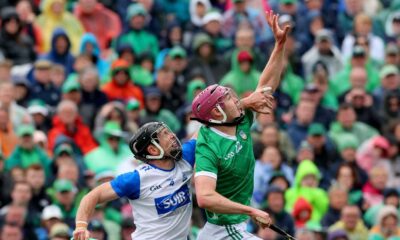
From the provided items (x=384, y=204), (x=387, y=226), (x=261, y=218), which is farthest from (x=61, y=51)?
(x=261, y=218)

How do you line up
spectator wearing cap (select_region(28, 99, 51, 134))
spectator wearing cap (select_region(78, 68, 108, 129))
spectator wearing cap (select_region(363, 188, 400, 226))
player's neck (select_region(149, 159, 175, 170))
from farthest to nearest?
spectator wearing cap (select_region(78, 68, 108, 129)) → spectator wearing cap (select_region(28, 99, 51, 134)) → spectator wearing cap (select_region(363, 188, 400, 226)) → player's neck (select_region(149, 159, 175, 170))

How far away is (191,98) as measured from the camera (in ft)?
67.1

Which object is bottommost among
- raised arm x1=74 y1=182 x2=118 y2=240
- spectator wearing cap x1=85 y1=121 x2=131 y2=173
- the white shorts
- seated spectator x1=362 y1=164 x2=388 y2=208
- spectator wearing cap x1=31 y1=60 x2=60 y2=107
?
seated spectator x1=362 y1=164 x2=388 y2=208

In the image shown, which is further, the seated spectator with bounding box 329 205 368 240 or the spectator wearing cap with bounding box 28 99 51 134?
the spectator wearing cap with bounding box 28 99 51 134

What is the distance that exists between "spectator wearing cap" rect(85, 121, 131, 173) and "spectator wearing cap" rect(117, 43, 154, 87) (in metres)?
2.01

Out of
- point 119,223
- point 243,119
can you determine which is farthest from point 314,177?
point 243,119

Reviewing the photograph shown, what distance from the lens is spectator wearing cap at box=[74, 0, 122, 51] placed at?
73.3 feet

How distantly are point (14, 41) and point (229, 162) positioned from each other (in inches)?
374

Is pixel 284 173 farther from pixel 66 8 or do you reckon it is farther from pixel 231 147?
pixel 231 147

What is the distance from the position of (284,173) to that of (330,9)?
17.6 feet

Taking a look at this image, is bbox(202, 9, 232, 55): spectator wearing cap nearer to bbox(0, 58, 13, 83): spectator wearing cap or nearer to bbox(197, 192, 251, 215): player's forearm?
bbox(0, 58, 13, 83): spectator wearing cap

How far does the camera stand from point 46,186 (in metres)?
18.0

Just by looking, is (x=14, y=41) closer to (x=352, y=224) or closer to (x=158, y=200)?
(x=352, y=224)

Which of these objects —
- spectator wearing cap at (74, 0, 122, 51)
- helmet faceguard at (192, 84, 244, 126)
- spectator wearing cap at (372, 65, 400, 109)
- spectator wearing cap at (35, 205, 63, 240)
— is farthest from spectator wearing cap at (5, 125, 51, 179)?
helmet faceguard at (192, 84, 244, 126)
